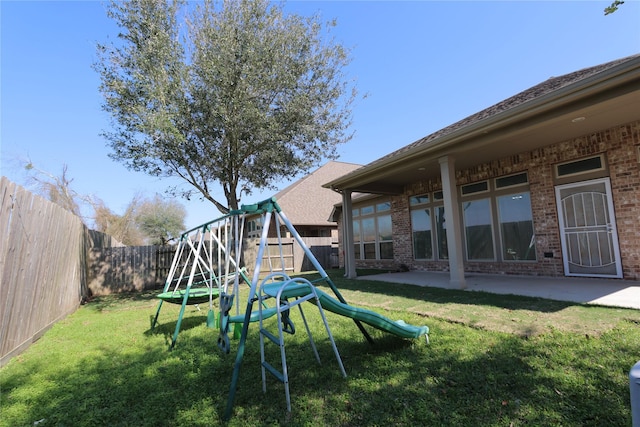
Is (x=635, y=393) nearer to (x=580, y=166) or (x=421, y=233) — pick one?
(x=580, y=166)

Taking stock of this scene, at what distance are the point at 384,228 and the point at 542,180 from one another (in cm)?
587

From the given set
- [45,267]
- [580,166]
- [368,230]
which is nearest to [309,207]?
[368,230]

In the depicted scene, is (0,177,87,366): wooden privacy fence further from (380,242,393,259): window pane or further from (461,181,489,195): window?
(380,242,393,259): window pane

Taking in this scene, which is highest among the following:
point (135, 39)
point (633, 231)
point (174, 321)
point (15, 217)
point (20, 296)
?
point (135, 39)

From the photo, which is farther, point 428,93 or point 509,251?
point 428,93

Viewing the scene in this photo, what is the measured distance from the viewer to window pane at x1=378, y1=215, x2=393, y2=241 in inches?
472

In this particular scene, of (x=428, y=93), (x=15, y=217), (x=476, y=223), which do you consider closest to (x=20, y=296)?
(x=15, y=217)

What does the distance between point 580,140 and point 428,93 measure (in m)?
5.17

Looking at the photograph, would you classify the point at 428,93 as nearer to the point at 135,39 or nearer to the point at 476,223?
the point at 476,223

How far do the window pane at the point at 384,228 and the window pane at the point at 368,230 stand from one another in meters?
0.37

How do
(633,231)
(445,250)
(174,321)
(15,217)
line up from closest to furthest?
Result: (15,217) < (174,321) < (633,231) < (445,250)

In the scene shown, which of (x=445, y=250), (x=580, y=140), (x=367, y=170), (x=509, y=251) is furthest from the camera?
(x=445, y=250)

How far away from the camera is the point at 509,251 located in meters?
8.02

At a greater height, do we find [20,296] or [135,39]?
[135,39]
